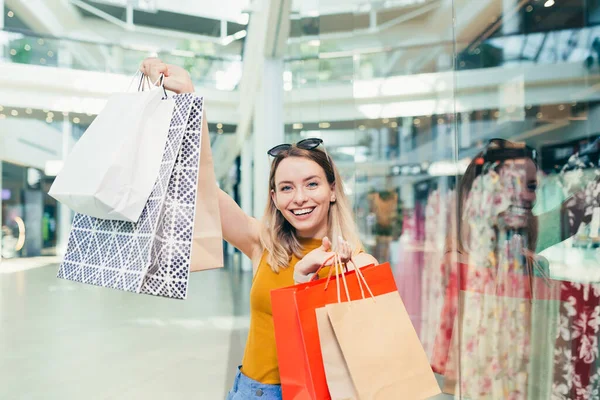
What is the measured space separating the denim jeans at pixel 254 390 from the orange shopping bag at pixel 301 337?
0.21 meters

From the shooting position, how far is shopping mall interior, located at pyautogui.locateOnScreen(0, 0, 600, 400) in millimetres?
1955

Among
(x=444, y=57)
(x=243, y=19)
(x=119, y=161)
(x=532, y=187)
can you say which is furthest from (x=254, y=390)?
(x=243, y=19)

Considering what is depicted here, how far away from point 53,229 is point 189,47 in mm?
5242

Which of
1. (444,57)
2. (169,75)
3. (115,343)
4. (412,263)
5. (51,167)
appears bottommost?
(115,343)

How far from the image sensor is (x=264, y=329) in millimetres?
1361

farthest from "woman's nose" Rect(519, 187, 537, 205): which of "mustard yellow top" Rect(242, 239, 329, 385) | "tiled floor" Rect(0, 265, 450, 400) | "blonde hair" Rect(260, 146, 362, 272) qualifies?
"tiled floor" Rect(0, 265, 450, 400)

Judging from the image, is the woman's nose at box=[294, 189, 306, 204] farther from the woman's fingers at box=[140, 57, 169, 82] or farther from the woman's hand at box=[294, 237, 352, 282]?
the woman's fingers at box=[140, 57, 169, 82]

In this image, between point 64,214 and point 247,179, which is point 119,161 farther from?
point 247,179

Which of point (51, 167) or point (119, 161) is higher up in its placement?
point (51, 167)

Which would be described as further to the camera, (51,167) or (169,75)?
(51,167)

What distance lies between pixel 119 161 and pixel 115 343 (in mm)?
4862

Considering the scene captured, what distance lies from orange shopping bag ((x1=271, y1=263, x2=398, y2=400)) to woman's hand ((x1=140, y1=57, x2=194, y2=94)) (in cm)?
65

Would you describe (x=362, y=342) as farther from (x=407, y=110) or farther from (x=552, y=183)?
(x=407, y=110)

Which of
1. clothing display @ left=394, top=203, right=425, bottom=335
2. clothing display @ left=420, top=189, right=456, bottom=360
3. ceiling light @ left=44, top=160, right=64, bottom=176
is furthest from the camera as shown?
ceiling light @ left=44, top=160, right=64, bottom=176
